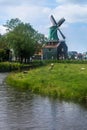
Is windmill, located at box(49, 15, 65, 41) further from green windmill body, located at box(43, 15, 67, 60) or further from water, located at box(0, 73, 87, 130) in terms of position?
water, located at box(0, 73, 87, 130)

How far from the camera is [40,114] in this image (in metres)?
30.8

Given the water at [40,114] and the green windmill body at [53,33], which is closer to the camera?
the water at [40,114]

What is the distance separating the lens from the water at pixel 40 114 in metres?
26.4

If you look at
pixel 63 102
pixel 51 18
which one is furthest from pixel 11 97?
pixel 51 18

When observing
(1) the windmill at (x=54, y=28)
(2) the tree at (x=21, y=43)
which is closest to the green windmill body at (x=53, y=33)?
(1) the windmill at (x=54, y=28)

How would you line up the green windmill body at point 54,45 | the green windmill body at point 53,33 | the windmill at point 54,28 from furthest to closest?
the windmill at point 54,28
the green windmill body at point 53,33
the green windmill body at point 54,45

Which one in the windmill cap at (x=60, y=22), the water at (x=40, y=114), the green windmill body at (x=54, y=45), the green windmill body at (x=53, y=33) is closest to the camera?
the water at (x=40, y=114)

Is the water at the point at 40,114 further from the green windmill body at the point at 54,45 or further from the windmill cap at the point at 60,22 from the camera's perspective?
the windmill cap at the point at 60,22

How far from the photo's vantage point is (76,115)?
99.2ft

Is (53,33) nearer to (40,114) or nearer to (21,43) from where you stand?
(21,43)

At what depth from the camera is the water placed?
26.4 metres

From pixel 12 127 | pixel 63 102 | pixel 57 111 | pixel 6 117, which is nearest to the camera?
pixel 12 127

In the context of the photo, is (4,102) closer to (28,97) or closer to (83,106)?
(28,97)

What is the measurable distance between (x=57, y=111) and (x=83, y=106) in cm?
285
